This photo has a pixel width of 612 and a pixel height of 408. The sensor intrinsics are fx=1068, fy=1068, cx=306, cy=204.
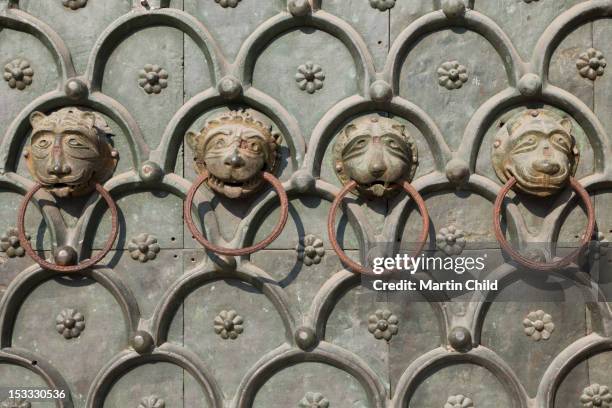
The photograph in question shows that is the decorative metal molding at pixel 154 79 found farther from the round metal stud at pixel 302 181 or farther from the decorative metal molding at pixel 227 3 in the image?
the round metal stud at pixel 302 181

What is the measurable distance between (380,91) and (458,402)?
155cm

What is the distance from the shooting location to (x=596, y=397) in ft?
16.9

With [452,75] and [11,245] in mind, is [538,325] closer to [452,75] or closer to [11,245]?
[452,75]

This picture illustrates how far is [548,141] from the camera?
5059 millimetres

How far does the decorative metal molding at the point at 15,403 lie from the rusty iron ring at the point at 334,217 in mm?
1693

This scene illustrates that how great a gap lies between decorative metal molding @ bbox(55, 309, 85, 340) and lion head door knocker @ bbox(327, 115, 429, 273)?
1.33m

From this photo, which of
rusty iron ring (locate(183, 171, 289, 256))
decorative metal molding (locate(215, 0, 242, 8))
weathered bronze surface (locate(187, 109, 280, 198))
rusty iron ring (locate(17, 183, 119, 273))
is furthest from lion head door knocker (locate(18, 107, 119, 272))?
decorative metal molding (locate(215, 0, 242, 8))

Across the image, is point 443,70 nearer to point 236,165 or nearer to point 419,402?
point 236,165

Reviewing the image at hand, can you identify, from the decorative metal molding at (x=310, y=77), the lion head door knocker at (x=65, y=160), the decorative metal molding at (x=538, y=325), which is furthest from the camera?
the decorative metal molding at (x=310, y=77)

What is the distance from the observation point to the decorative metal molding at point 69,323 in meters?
5.24

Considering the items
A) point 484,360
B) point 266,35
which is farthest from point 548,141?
point 266,35

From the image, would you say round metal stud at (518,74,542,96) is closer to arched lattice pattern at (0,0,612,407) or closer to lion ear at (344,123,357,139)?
arched lattice pattern at (0,0,612,407)

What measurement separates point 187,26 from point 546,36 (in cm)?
177

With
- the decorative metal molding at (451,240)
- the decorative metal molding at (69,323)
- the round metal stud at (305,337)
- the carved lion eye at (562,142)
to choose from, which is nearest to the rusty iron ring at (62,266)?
the decorative metal molding at (69,323)
